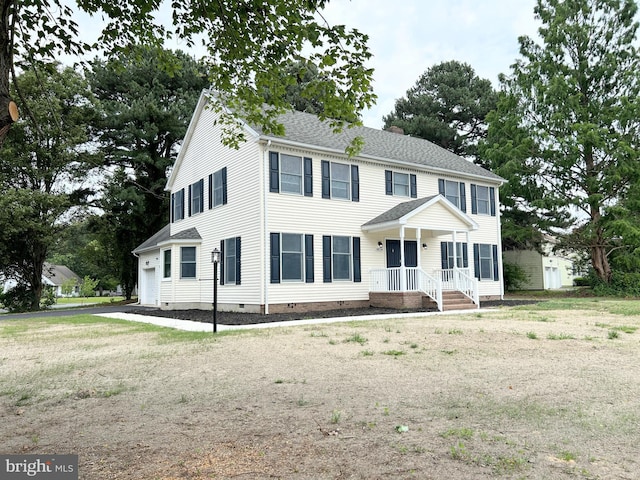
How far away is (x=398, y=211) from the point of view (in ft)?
54.3

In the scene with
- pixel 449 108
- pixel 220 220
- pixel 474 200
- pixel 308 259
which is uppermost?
pixel 449 108

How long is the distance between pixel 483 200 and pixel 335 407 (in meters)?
18.3

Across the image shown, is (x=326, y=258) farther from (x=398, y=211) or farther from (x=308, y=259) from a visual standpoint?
(x=398, y=211)

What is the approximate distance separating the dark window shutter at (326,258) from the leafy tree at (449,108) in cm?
2000

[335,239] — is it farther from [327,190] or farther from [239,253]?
[239,253]

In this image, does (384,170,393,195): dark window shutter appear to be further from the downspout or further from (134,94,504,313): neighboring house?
the downspout

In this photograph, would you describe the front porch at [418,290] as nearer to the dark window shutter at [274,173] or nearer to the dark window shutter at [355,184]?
the dark window shutter at [355,184]

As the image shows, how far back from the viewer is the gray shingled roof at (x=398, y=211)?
16.1m

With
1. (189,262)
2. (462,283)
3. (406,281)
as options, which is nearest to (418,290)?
(406,281)

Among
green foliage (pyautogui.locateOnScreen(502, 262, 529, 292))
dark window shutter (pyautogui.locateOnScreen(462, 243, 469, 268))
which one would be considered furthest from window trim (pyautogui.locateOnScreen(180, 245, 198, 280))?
green foliage (pyautogui.locateOnScreen(502, 262, 529, 292))

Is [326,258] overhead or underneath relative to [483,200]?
underneath

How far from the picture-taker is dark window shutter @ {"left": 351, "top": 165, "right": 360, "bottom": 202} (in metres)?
16.8

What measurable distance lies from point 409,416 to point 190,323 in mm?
9565

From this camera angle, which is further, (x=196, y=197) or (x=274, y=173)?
(x=196, y=197)
